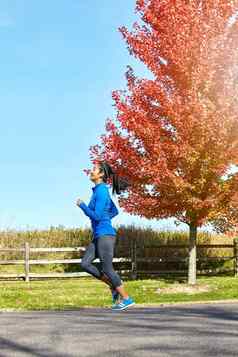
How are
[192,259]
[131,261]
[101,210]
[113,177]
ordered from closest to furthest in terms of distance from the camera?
[101,210], [113,177], [192,259], [131,261]

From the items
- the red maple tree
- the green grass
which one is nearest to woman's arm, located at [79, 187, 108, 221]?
the green grass

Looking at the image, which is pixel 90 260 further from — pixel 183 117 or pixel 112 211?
pixel 183 117

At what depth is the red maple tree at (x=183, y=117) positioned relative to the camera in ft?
66.7

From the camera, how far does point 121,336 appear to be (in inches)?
267

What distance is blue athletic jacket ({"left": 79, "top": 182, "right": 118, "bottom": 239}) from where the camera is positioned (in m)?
9.70

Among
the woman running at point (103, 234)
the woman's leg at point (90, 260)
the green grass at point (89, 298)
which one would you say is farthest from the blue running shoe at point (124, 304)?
the green grass at point (89, 298)

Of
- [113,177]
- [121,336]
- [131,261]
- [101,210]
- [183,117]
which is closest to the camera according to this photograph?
[121,336]

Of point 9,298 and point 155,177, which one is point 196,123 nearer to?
point 155,177

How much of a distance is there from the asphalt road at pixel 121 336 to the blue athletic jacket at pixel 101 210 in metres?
1.25

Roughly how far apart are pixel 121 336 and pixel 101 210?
3.13 meters

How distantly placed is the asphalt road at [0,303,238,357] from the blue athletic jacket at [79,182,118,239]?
4.10 feet

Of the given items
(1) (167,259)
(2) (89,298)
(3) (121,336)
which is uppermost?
(1) (167,259)

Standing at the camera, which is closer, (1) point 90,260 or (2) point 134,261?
(1) point 90,260

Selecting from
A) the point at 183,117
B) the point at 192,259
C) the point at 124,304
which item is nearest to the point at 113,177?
the point at 124,304
